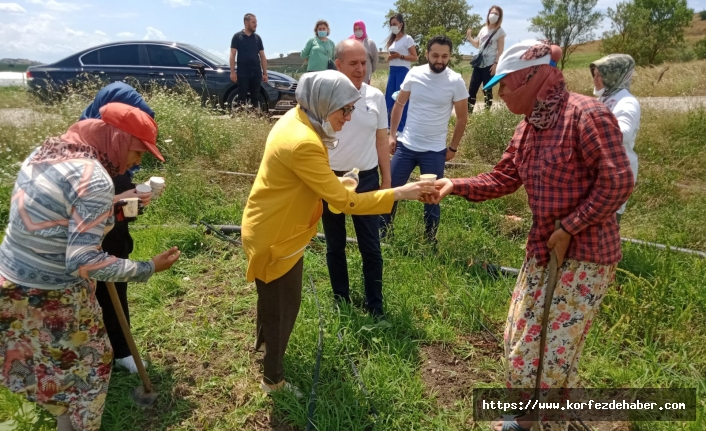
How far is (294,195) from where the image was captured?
217 cm

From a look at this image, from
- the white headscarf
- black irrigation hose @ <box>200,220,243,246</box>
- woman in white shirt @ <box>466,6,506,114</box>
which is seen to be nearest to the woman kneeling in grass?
the white headscarf

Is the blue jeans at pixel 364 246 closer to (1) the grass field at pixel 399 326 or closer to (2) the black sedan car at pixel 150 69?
(1) the grass field at pixel 399 326

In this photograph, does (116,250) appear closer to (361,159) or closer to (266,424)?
(266,424)

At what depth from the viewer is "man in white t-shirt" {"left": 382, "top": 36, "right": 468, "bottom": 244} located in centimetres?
402

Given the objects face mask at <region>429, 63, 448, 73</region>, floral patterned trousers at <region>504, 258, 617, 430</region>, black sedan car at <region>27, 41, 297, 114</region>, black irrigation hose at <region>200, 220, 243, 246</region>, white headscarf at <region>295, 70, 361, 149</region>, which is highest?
black sedan car at <region>27, 41, 297, 114</region>

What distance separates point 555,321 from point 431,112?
252cm

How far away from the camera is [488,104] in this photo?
26.1 feet

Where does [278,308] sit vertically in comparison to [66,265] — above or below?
below

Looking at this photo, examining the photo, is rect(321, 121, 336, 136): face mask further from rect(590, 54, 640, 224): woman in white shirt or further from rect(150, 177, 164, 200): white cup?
rect(590, 54, 640, 224): woman in white shirt

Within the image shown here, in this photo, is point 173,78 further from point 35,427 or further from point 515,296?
point 515,296

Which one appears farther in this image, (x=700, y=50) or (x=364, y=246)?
(x=700, y=50)

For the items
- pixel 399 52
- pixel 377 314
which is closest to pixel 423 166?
pixel 377 314

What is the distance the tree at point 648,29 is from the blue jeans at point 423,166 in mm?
27089

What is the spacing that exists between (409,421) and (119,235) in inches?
76.0
